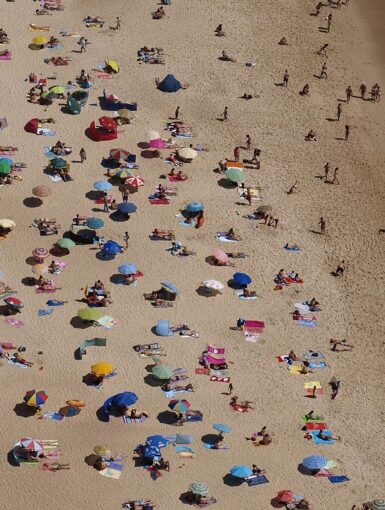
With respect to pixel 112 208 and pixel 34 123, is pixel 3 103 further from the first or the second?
pixel 112 208

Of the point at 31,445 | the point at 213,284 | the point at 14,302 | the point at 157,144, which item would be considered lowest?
the point at 31,445

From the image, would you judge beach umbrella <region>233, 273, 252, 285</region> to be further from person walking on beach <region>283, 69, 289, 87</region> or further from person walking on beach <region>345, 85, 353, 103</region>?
person walking on beach <region>345, 85, 353, 103</region>

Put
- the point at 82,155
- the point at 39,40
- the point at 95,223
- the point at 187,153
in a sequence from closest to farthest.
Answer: the point at 95,223 → the point at 82,155 → the point at 187,153 → the point at 39,40

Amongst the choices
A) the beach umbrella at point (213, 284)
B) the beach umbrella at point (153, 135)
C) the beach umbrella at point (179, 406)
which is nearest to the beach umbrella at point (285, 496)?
the beach umbrella at point (179, 406)

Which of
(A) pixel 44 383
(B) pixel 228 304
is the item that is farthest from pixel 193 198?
(A) pixel 44 383

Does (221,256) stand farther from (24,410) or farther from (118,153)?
(24,410)

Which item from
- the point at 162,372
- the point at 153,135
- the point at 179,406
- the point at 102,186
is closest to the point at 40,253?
the point at 102,186

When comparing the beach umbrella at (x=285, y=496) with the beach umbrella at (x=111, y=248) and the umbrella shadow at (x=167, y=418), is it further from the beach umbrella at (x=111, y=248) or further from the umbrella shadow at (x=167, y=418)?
the beach umbrella at (x=111, y=248)

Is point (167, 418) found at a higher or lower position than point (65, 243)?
lower
